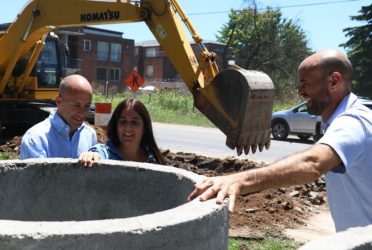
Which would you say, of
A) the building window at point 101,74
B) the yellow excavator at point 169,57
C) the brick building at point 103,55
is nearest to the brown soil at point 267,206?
the yellow excavator at point 169,57

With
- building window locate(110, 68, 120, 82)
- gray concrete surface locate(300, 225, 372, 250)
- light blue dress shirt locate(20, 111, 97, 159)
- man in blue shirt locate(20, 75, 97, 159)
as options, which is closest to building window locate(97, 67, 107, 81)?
building window locate(110, 68, 120, 82)

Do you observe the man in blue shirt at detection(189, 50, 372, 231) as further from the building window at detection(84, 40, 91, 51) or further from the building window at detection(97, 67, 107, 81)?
the building window at detection(97, 67, 107, 81)

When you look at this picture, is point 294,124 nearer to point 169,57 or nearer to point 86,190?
point 169,57

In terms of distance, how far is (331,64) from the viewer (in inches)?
106

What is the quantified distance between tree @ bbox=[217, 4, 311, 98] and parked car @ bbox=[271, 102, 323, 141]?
2073 centimetres

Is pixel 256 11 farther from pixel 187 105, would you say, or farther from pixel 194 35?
pixel 194 35

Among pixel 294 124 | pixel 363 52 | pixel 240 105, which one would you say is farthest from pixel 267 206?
pixel 363 52

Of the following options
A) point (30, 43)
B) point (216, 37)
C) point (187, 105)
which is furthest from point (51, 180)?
point (216, 37)

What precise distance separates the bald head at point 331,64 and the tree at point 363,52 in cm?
3570

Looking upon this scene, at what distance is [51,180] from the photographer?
116 inches

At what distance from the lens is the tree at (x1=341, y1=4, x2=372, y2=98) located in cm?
3669

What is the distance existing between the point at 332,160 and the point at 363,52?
3773cm

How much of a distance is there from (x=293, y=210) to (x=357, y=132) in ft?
16.6

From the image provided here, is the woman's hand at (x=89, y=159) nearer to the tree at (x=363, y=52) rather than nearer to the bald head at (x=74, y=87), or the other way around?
the bald head at (x=74, y=87)
